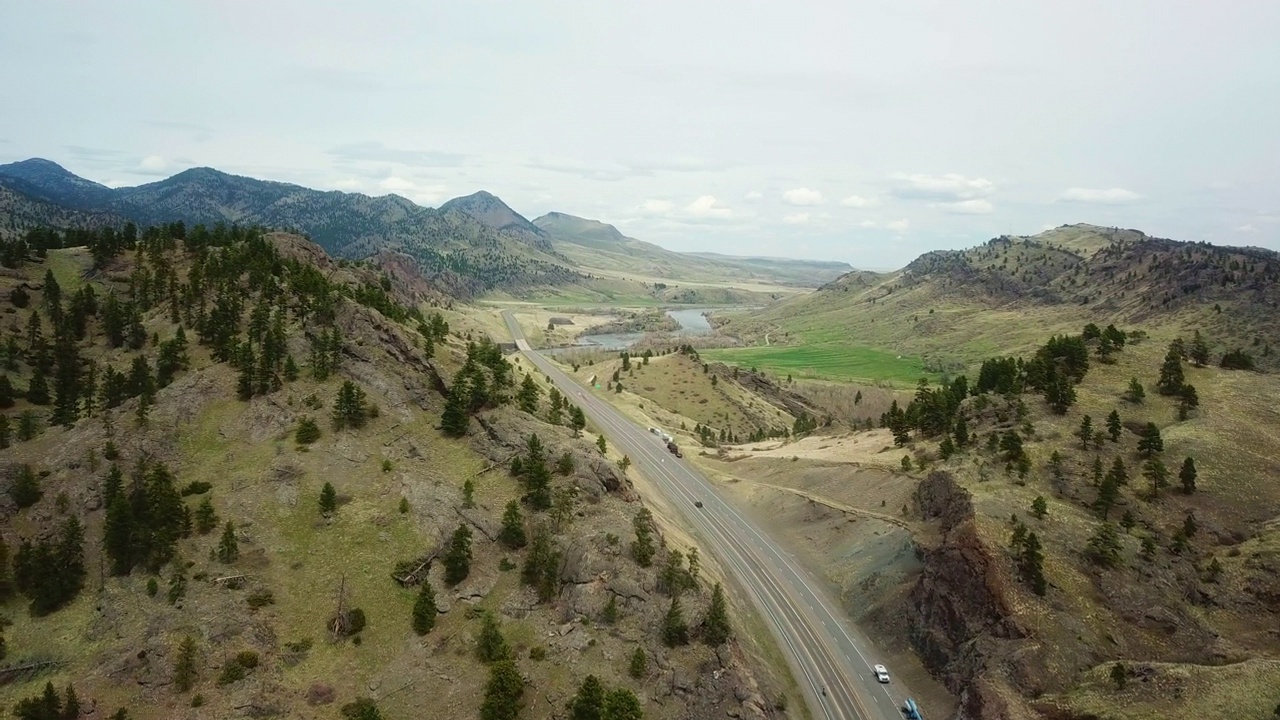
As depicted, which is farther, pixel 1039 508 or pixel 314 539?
pixel 1039 508

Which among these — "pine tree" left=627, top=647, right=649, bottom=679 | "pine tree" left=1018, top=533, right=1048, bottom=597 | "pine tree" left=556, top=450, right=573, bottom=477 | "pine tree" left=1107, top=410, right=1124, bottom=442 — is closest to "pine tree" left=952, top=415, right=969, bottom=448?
"pine tree" left=1107, top=410, right=1124, bottom=442

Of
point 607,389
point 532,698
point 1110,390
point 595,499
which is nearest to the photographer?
point 532,698

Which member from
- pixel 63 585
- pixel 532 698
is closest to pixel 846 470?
pixel 532 698

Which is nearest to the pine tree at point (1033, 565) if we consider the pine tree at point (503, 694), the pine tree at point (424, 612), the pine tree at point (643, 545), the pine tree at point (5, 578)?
the pine tree at point (643, 545)

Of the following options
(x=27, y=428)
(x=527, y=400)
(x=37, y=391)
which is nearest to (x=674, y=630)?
(x=527, y=400)

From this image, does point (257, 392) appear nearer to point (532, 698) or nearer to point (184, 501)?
point (184, 501)

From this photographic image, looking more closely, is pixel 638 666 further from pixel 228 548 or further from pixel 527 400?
pixel 527 400
